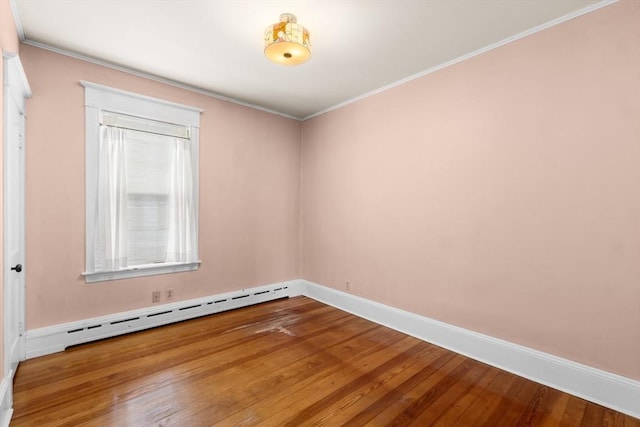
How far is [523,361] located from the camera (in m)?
2.38

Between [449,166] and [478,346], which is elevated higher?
[449,166]

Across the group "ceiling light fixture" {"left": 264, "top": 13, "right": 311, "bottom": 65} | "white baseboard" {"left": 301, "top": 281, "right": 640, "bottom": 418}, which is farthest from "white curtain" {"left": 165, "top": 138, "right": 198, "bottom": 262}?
"white baseboard" {"left": 301, "top": 281, "right": 640, "bottom": 418}

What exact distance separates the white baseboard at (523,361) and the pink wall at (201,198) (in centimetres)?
176

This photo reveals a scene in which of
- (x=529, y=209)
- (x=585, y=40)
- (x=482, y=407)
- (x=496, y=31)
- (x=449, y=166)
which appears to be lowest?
(x=482, y=407)

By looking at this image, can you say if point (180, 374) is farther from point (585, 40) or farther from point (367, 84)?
point (585, 40)

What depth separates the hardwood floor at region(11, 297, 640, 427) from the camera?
1.89 metres

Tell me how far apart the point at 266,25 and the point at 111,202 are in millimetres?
2298

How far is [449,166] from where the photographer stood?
9.49ft

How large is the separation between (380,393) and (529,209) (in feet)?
6.15

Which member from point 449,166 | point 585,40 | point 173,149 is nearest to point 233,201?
point 173,149

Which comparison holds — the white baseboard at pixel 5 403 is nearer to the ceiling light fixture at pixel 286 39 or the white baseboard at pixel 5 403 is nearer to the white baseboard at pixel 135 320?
the white baseboard at pixel 135 320

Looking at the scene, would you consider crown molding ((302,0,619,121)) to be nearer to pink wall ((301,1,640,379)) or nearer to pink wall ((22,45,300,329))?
pink wall ((301,1,640,379))

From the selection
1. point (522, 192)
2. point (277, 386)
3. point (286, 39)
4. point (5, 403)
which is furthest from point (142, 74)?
point (522, 192)

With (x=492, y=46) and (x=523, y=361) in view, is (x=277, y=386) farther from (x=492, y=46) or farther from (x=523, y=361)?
(x=492, y=46)
